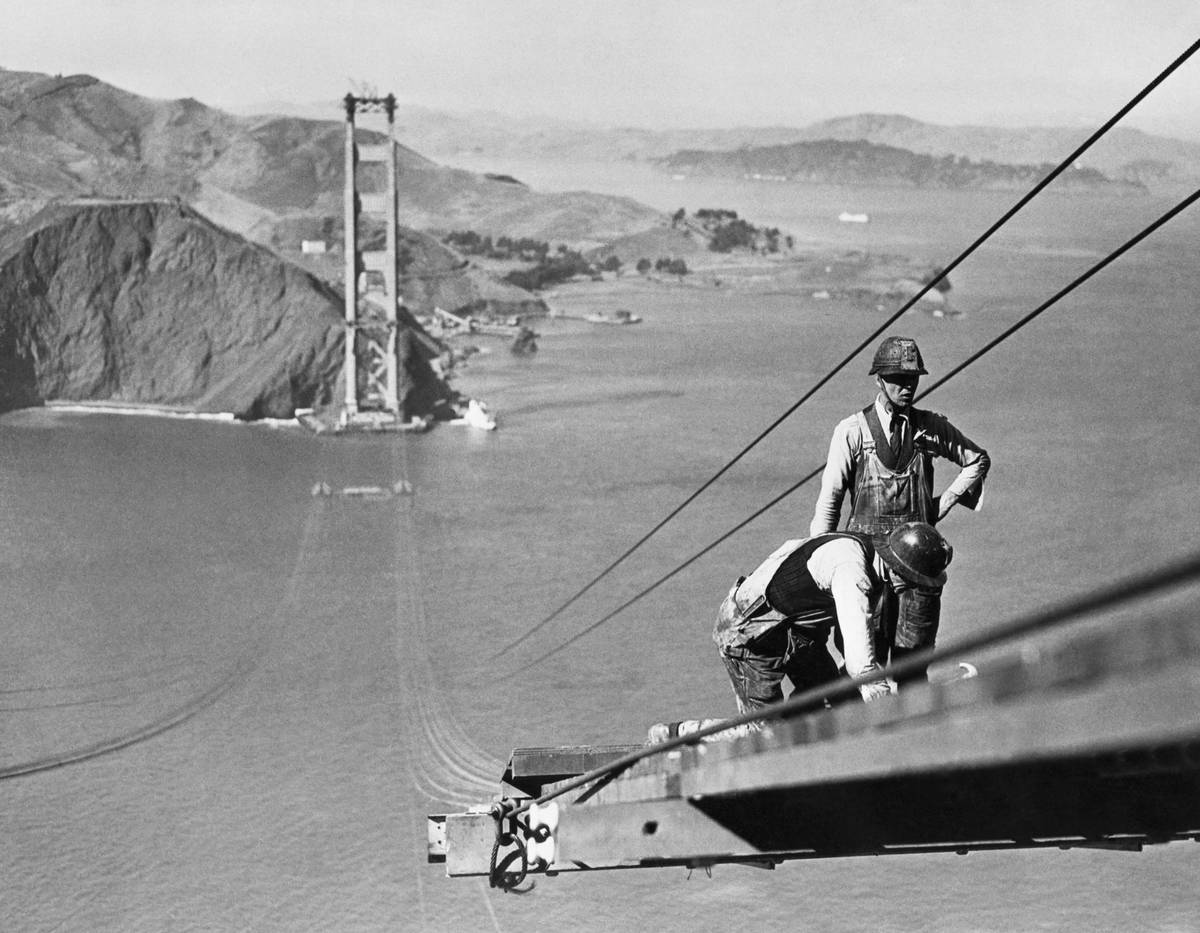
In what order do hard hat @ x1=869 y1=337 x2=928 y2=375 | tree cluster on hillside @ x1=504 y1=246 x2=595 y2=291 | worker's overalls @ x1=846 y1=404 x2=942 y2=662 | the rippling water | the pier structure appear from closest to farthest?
1. the pier structure
2. hard hat @ x1=869 y1=337 x2=928 y2=375
3. worker's overalls @ x1=846 y1=404 x2=942 y2=662
4. the rippling water
5. tree cluster on hillside @ x1=504 y1=246 x2=595 y2=291

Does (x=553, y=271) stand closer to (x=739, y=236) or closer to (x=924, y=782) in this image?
(x=739, y=236)

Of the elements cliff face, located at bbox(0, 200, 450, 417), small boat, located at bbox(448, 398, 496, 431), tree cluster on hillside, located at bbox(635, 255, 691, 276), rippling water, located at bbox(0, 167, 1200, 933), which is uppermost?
tree cluster on hillside, located at bbox(635, 255, 691, 276)

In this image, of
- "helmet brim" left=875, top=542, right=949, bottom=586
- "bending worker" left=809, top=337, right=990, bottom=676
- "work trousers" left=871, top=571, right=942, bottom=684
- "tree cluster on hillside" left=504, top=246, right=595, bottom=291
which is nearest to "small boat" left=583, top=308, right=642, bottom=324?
"tree cluster on hillside" left=504, top=246, right=595, bottom=291

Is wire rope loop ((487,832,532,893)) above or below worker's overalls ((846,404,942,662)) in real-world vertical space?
below

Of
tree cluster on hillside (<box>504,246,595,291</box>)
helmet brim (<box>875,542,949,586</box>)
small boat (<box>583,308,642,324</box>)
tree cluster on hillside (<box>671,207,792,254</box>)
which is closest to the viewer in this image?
helmet brim (<box>875,542,949,586</box>)

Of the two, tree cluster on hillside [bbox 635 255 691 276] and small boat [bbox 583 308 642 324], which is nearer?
small boat [bbox 583 308 642 324]

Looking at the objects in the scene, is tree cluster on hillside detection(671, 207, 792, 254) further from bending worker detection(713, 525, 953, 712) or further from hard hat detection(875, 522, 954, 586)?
hard hat detection(875, 522, 954, 586)

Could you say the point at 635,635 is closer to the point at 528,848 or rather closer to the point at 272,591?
the point at 272,591
